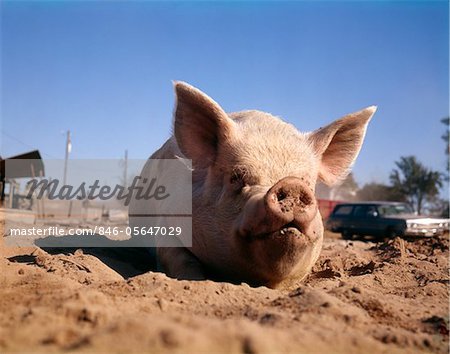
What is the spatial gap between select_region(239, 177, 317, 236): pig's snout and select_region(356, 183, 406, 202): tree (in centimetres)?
4647

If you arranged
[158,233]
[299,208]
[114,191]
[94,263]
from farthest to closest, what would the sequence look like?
[114,191] → [158,233] → [94,263] → [299,208]

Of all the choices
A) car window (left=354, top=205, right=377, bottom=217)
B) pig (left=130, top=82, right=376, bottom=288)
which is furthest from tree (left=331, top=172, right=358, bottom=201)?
car window (left=354, top=205, right=377, bottom=217)

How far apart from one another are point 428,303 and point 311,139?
85.6 inches

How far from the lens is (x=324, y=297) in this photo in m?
2.77

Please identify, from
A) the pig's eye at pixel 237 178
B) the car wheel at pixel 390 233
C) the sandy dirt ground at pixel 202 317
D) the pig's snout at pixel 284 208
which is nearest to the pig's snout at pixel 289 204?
the pig's snout at pixel 284 208

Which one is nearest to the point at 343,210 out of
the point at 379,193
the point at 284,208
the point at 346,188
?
the point at 346,188

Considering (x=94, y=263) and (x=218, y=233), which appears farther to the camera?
(x=94, y=263)

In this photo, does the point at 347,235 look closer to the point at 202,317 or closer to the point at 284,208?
the point at 284,208

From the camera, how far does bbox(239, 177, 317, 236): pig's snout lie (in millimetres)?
3191

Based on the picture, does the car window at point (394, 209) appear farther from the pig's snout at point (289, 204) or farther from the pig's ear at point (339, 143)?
the pig's snout at point (289, 204)

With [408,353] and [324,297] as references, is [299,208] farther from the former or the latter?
Answer: [408,353]

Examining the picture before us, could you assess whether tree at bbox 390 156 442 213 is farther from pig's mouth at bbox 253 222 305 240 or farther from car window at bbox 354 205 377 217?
pig's mouth at bbox 253 222 305 240

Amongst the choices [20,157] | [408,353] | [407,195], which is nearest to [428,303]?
[408,353]

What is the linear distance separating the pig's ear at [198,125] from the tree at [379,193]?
149ft
